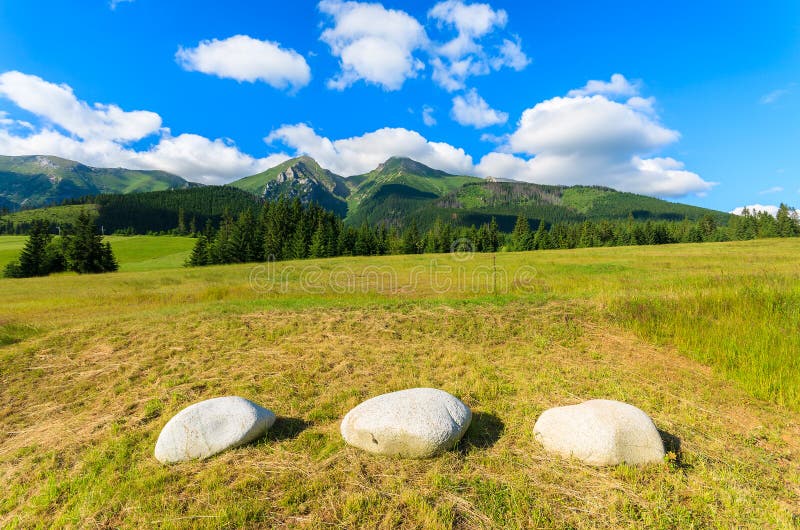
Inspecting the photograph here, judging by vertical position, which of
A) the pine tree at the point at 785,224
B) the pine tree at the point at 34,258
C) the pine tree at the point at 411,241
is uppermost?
the pine tree at the point at 785,224

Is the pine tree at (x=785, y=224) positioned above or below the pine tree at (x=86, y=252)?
above

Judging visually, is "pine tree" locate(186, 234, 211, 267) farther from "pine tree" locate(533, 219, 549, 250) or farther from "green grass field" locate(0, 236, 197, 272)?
"pine tree" locate(533, 219, 549, 250)

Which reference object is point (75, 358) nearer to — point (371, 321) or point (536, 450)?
point (371, 321)

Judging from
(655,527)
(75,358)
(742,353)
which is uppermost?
(742,353)

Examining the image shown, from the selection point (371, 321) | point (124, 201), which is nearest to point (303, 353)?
point (371, 321)

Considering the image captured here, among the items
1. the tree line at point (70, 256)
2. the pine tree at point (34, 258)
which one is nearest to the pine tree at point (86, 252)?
the tree line at point (70, 256)

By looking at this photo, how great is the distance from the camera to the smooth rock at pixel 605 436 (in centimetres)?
433

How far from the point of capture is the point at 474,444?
4.87m

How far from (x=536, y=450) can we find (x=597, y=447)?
0.79 metres

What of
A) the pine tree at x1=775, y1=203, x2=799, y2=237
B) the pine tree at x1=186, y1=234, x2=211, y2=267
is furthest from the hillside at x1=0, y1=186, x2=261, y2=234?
the pine tree at x1=775, y1=203, x2=799, y2=237

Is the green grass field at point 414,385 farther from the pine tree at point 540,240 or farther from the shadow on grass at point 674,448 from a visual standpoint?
the pine tree at point 540,240

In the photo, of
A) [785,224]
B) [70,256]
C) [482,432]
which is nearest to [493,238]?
[785,224]

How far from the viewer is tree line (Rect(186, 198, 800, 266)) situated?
2689 inches

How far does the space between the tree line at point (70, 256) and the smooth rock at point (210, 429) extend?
6603 centimetres
